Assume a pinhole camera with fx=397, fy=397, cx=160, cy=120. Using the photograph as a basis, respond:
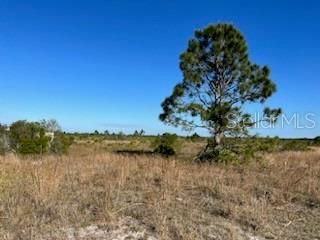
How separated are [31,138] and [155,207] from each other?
1724 cm

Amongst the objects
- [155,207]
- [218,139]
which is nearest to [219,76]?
[218,139]

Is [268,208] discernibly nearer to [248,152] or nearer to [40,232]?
[40,232]

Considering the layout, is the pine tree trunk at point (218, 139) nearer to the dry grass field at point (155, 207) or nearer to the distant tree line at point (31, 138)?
the dry grass field at point (155, 207)

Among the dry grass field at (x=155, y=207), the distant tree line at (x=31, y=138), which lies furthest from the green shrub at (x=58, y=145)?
the dry grass field at (x=155, y=207)

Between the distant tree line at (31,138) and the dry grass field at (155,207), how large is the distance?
11940 mm

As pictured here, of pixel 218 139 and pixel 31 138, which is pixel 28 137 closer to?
pixel 31 138

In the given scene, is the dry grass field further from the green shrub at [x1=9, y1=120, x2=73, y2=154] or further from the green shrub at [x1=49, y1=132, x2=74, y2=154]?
the green shrub at [x1=49, y1=132, x2=74, y2=154]

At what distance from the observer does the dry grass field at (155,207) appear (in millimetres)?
4961

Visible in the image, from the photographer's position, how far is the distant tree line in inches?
797

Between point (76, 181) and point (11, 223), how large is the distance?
331 centimetres

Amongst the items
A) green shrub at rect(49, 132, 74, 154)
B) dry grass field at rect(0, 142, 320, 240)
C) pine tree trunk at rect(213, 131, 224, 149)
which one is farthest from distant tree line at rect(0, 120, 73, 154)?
dry grass field at rect(0, 142, 320, 240)

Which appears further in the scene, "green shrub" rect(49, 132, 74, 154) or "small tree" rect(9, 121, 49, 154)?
"green shrub" rect(49, 132, 74, 154)

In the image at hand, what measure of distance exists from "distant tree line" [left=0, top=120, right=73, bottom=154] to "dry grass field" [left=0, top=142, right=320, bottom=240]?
1194 cm

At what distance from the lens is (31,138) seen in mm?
21641
